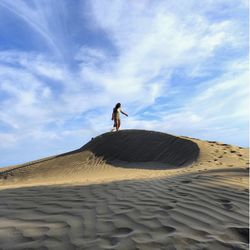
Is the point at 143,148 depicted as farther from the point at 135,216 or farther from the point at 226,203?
the point at 135,216

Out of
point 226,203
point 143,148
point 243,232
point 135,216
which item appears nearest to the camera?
point 243,232

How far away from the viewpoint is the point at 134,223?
4.53m

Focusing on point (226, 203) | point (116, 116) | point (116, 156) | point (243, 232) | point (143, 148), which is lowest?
point (243, 232)

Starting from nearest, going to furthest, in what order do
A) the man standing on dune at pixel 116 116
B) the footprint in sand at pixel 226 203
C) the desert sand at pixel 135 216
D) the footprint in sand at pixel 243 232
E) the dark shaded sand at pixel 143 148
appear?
1. the desert sand at pixel 135 216
2. the footprint in sand at pixel 243 232
3. the footprint in sand at pixel 226 203
4. the dark shaded sand at pixel 143 148
5. the man standing on dune at pixel 116 116

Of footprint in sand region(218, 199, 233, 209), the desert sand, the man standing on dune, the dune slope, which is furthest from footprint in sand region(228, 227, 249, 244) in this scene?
the man standing on dune

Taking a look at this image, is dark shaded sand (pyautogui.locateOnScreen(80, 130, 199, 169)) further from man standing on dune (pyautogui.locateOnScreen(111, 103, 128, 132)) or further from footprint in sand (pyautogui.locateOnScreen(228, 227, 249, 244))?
footprint in sand (pyautogui.locateOnScreen(228, 227, 249, 244))

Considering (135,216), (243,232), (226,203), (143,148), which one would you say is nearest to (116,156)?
(143,148)

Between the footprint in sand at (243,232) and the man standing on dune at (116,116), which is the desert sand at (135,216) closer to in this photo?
the footprint in sand at (243,232)

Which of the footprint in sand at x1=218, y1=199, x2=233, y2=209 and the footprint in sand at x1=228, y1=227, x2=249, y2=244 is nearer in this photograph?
the footprint in sand at x1=228, y1=227, x2=249, y2=244

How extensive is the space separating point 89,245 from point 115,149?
1428 centimetres

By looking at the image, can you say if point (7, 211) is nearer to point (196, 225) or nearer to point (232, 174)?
point (196, 225)

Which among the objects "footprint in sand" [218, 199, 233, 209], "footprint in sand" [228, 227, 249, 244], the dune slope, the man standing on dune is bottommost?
"footprint in sand" [228, 227, 249, 244]

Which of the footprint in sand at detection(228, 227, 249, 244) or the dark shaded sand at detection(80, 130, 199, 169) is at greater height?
the dark shaded sand at detection(80, 130, 199, 169)

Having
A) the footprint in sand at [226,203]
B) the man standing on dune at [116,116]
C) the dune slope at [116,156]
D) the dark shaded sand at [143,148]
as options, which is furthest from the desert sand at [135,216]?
the man standing on dune at [116,116]
